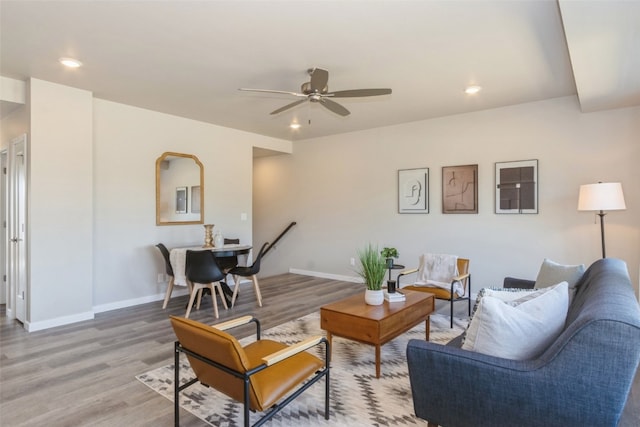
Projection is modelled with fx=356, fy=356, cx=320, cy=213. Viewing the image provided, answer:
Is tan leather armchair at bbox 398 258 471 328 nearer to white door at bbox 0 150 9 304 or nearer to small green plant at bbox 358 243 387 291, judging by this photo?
small green plant at bbox 358 243 387 291

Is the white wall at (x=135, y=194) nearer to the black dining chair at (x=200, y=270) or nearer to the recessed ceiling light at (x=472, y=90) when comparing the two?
the black dining chair at (x=200, y=270)

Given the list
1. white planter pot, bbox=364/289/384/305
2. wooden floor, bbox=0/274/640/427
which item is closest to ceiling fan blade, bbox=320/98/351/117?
white planter pot, bbox=364/289/384/305

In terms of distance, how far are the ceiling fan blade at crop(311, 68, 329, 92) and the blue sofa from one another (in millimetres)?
2289

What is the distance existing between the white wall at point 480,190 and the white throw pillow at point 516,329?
348 centimetres

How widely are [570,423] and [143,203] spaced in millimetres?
5013

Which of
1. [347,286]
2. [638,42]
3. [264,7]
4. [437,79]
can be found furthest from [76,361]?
[638,42]

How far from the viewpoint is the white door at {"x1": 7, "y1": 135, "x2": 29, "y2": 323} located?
3887 mm

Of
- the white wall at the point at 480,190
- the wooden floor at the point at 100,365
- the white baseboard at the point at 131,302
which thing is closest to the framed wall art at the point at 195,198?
the white baseboard at the point at 131,302

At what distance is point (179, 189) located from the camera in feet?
17.5

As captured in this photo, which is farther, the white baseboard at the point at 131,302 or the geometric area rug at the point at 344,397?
the white baseboard at the point at 131,302

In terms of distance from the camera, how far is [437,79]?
379 centimetres

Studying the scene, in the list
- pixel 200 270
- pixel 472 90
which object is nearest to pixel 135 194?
pixel 200 270

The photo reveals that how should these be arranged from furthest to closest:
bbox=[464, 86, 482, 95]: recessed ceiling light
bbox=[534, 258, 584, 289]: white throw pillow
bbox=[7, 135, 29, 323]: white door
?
bbox=[464, 86, 482, 95]: recessed ceiling light
bbox=[7, 135, 29, 323]: white door
bbox=[534, 258, 584, 289]: white throw pillow

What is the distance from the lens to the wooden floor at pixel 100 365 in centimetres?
222
